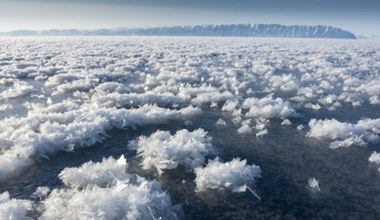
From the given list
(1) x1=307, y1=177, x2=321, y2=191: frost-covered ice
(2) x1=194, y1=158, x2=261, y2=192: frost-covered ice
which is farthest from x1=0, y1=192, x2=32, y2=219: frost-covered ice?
(1) x1=307, y1=177, x2=321, y2=191: frost-covered ice

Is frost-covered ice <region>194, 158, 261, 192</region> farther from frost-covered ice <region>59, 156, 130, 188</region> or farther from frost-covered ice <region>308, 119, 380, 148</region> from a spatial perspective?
frost-covered ice <region>308, 119, 380, 148</region>

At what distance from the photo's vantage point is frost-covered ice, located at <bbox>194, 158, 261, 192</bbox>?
718 cm

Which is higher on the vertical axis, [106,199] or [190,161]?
[106,199]

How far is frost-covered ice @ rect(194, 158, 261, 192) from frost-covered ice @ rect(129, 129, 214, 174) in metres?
0.60

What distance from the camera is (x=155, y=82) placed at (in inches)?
786

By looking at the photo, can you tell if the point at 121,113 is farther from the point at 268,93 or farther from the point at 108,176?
the point at 268,93

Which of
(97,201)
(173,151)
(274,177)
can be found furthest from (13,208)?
(274,177)

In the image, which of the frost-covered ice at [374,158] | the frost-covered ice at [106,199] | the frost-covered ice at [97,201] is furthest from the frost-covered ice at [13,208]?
the frost-covered ice at [374,158]

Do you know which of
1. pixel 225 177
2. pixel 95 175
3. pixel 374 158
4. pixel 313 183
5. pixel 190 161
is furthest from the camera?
pixel 374 158

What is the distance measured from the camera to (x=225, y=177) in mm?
7293

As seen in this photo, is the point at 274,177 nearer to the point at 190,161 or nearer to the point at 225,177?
the point at 225,177

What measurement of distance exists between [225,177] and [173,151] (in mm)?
1500

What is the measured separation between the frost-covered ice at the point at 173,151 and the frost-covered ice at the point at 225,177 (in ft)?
1.98

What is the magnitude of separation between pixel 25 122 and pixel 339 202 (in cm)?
843
